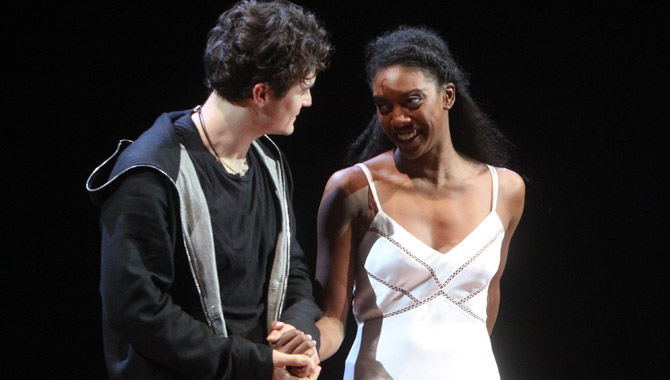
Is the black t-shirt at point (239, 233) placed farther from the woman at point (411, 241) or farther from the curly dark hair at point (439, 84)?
the curly dark hair at point (439, 84)

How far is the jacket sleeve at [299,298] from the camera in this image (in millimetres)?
1699

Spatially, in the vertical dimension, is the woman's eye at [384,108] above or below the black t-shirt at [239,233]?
above

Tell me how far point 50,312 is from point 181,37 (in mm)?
948

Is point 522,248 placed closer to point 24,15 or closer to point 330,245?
point 330,245

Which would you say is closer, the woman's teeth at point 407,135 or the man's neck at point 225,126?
the man's neck at point 225,126

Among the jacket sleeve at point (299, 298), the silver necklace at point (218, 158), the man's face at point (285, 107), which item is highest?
the man's face at point (285, 107)

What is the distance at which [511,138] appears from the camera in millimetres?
2863

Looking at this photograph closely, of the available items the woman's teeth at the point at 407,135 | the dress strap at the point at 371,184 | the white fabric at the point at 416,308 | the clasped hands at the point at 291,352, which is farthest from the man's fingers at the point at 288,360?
the woman's teeth at the point at 407,135

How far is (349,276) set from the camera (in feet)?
6.64

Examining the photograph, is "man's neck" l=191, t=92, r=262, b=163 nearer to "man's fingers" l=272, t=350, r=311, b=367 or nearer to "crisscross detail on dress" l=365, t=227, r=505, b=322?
"man's fingers" l=272, t=350, r=311, b=367

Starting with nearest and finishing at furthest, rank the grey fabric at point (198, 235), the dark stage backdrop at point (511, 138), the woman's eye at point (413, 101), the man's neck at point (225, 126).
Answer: the grey fabric at point (198, 235)
the man's neck at point (225, 126)
the woman's eye at point (413, 101)
the dark stage backdrop at point (511, 138)

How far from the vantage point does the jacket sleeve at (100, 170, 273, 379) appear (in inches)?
54.9

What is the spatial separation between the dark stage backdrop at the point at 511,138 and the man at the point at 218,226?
79 centimetres

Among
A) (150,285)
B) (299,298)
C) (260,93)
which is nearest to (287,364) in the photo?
(299,298)
